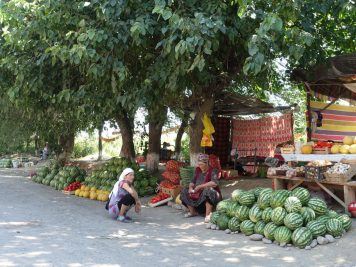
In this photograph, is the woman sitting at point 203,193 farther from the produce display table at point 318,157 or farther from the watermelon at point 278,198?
the produce display table at point 318,157

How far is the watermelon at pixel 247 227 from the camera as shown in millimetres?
6453

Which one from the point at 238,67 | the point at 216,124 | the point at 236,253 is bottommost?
the point at 236,253

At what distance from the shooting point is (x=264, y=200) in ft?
21.3

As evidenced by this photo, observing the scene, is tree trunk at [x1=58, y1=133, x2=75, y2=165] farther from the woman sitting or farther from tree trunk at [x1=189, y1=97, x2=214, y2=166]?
the woman sitting

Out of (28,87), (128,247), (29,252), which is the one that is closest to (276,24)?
(128,247)

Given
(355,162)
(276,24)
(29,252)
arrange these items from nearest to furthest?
(29,252) → (276,24) → (355,162)

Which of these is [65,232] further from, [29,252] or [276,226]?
[276,226]

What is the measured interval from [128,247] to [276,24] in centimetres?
352

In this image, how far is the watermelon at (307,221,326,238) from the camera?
5.86 m

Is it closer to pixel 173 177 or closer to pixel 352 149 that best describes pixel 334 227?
pixel 352 149

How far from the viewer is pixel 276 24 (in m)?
5.72

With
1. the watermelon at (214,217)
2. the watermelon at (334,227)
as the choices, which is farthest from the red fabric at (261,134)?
the watermelon at (334,227)

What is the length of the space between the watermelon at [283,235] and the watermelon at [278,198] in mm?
424

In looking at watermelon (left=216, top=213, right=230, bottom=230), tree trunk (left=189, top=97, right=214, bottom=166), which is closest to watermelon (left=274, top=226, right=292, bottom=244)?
watermelon (left=216, top=213, right=230, bottom=230)
